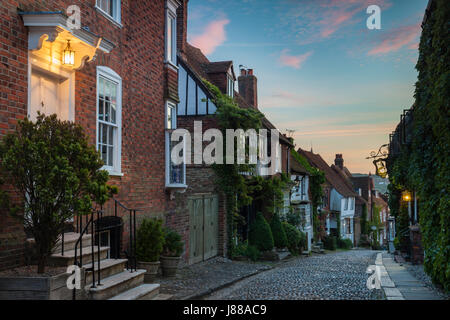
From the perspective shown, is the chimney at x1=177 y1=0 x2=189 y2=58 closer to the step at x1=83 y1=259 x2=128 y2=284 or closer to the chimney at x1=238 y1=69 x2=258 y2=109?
the chimney at x1=238 y1=69 x2=258 y2=109

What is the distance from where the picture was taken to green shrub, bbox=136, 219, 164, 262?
10.1 m

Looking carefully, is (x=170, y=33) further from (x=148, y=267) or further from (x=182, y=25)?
(x=148, y=267)

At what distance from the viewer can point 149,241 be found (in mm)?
10148

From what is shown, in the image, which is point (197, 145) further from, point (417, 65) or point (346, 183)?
point (346, 183)

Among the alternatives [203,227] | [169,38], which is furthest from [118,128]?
[203,227]

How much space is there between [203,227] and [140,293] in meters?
8.56

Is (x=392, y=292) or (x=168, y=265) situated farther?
(x=168, y=265)

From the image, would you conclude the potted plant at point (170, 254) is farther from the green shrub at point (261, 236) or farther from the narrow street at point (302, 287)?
the green shrub at point (261, 236)

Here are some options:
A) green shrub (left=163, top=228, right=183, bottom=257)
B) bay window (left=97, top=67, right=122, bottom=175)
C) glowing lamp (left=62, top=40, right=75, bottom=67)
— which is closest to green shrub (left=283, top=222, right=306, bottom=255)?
green shrub (left=163, top=228, right=183, bottom=257)

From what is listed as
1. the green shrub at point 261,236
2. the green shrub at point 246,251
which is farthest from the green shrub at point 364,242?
the green shrub at point 246,251

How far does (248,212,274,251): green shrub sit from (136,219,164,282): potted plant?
10129 millimetres

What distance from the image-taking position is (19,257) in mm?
6594
